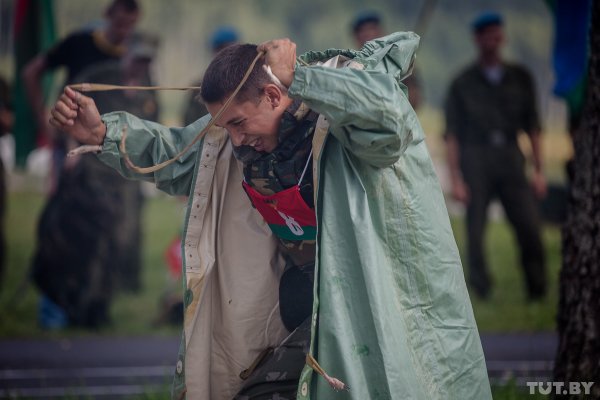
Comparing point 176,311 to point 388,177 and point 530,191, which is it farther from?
point 388,177

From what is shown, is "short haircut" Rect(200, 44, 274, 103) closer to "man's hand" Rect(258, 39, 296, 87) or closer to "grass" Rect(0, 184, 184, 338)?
"man's hand" Rect(258, 39, 296, 87)

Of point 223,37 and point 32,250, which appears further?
point 32,250

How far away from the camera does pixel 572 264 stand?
4.71 meters

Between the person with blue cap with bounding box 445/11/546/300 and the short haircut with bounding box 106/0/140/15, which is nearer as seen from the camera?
the short haircut with bounding box 106/0/140/15

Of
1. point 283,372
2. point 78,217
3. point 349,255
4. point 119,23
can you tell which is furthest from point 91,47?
point 349,255

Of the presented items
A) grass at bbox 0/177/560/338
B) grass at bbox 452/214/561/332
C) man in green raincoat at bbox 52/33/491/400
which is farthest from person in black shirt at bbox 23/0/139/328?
man in green raincoat at bbox 52/33/491/400

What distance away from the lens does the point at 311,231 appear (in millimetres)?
3824

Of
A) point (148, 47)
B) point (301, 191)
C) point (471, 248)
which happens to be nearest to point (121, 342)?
point (148, 47)

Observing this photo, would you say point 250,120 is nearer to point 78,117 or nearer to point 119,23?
point 78,117

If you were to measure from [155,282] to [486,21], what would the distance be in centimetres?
387

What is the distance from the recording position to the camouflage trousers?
12.8 ft

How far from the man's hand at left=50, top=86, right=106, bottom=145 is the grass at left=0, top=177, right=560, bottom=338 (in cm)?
452

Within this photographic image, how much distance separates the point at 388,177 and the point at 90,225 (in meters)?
5.12

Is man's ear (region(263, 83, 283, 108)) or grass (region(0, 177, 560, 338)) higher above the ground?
man's ear (region(263, 83, 283, 108))
